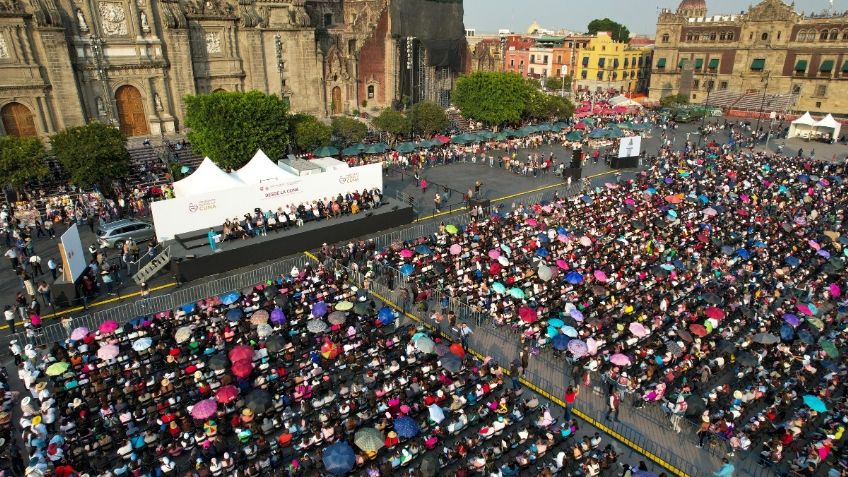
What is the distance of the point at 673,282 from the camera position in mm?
25703

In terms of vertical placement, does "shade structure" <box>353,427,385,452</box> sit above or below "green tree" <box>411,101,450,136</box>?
below

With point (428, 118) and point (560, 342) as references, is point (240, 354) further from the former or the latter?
point (428, 118)

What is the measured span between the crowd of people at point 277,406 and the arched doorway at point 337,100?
4723cm

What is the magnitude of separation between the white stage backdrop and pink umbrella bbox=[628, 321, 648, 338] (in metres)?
20.3

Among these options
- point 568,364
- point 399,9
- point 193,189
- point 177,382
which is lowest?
point 568,364

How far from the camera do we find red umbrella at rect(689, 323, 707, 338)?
2075 centimetres

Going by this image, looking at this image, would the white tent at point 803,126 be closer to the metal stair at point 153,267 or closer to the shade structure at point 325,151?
the shade structure at point 325,151

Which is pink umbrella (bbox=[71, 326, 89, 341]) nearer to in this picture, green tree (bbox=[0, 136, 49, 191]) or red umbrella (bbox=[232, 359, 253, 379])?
red umbrella (bbox=[232, 359, 253, 379])

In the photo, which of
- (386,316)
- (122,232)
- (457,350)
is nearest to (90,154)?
(122,232)

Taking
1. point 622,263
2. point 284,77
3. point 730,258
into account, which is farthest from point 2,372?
point 284,77

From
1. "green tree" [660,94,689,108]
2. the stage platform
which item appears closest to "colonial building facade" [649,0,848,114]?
"green tree" [660,94,689,108]

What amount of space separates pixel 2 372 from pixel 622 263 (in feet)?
87.8

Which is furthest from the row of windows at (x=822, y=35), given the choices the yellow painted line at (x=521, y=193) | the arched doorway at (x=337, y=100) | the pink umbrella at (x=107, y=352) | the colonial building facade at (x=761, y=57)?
the pink umbrella at (x=107, y=352)

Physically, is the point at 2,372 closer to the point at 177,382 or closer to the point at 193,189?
the point at 177,382
